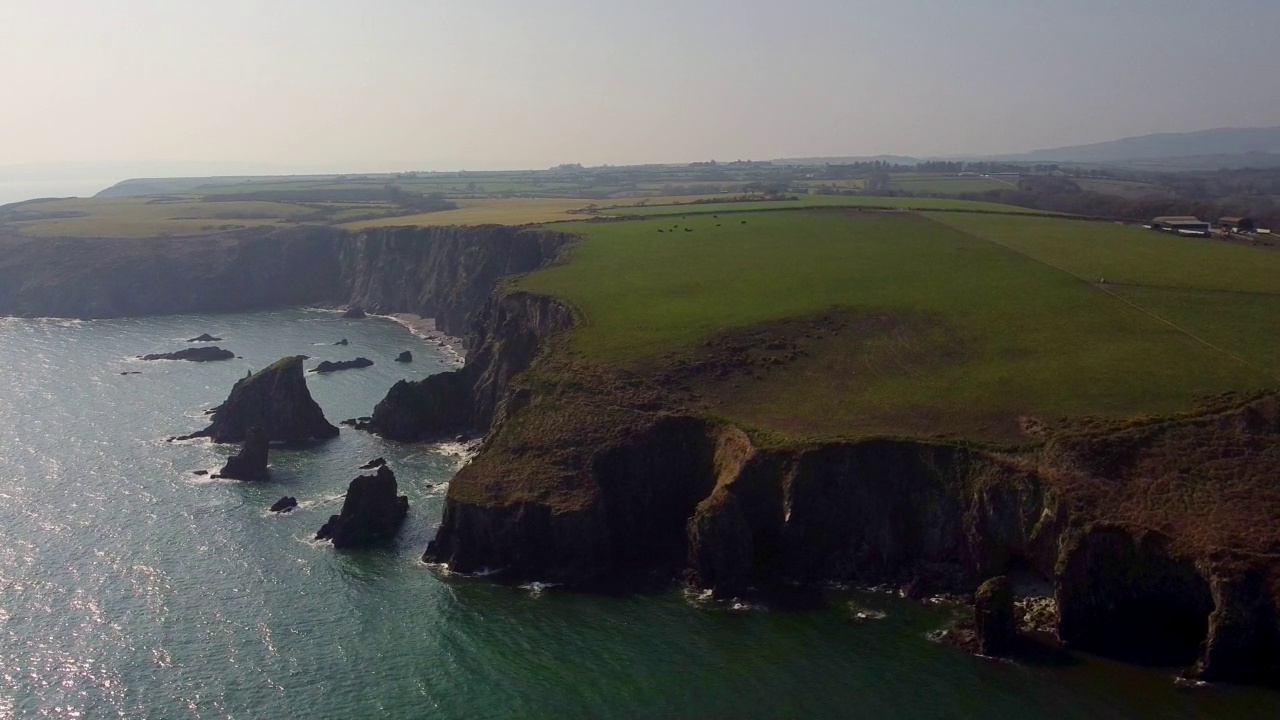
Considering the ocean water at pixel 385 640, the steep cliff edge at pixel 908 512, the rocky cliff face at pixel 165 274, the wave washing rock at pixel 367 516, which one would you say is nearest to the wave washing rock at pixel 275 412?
the ocean water at pixel 385 640

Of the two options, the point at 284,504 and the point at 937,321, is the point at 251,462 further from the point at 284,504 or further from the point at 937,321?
the point at 937,321

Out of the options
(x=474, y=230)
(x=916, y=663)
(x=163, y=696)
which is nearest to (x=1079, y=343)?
(x=916, y=663)

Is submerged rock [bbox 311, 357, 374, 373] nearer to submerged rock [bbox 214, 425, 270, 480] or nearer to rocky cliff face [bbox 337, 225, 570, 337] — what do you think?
rocky cliff face [bbox 337, 225, 570, 337]

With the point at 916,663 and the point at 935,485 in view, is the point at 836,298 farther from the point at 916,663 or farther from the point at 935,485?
the point at 916,663

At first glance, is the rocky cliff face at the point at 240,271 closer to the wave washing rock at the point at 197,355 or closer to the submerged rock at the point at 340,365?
the submerged rock at the point at 340,365

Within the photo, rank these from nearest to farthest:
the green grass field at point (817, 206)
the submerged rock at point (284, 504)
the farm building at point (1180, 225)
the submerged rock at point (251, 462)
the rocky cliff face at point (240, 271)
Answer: the submerged rock at point (284, 504)
the submerged rock at point (251, 462)
the farm building at point (1180, 225)
the green grass field at point (817, 206)
the rocky cliff face at point (240, 271)

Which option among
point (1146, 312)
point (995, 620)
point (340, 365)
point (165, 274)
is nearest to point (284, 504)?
point (995, 620)

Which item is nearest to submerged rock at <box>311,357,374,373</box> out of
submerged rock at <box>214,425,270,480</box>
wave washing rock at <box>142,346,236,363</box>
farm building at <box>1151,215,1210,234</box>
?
wave washing rock at <box>142,346,236,363</box>
